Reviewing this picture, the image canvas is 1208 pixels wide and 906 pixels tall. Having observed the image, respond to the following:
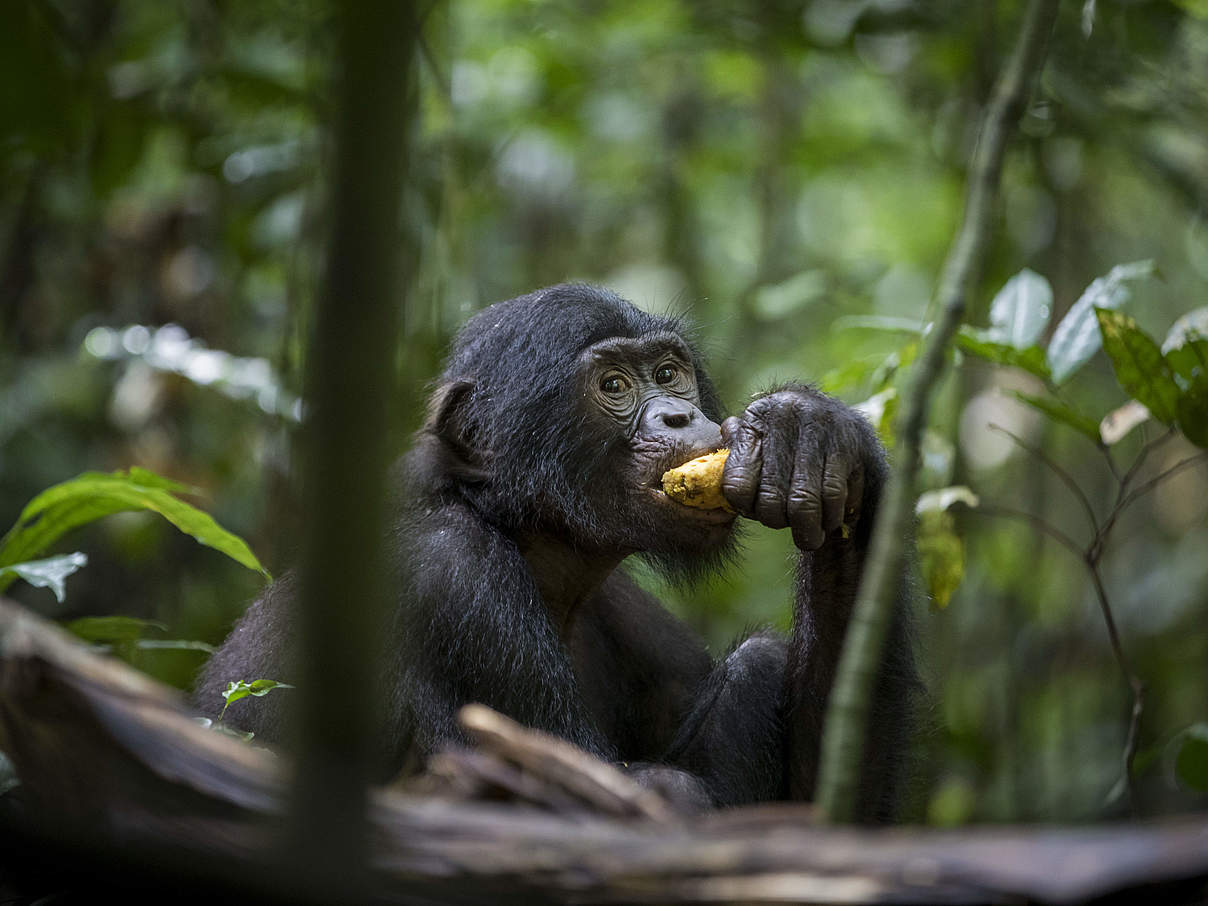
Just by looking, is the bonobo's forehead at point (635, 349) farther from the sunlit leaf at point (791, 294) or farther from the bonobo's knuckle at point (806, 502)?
the bonobo's knuckle at point (806, 502)

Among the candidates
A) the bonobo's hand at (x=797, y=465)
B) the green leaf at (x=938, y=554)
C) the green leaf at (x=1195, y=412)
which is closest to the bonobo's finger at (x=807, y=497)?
the bonobo's hand at (x=797, y=465)

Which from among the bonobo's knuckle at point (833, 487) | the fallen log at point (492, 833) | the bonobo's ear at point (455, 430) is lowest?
the fallen log at point (492, 833)

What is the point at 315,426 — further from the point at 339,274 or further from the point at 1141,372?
the point at 1141,372

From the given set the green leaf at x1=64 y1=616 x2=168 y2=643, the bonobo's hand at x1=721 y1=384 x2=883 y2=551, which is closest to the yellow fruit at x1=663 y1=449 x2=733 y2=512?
the bonobo's hand at x1=721 y1=384 x2=883 y2=551

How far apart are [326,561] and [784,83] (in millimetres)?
7233

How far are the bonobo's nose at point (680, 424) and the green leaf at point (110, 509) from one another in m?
1.24

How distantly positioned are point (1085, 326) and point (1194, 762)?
50.1 inches

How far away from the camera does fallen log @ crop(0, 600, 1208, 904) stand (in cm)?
136

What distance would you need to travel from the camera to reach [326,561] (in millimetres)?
→ 1207

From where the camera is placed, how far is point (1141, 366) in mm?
3139

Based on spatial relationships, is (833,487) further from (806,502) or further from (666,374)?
(666,374)

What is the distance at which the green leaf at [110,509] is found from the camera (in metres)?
3.04

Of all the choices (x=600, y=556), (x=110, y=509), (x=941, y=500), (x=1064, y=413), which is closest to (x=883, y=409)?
(x=941, y=500)

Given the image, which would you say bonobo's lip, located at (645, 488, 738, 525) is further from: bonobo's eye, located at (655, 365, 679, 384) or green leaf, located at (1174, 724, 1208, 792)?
green leaf, located at (1174, 724, 1208, 792)
